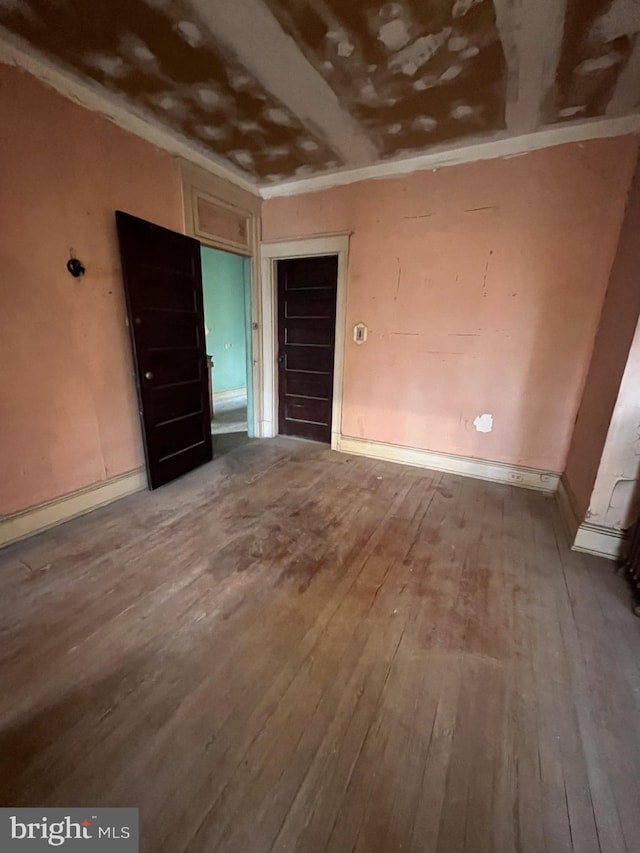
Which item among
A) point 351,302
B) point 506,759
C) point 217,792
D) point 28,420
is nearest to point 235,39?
point 351,302

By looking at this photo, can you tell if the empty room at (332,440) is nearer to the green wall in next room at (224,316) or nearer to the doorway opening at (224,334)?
the doorway opening at (224,334)

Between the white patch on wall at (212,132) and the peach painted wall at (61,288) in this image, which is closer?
the peach painted wall at (61,288)

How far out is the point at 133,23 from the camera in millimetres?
1739

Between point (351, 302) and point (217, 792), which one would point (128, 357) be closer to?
point (351, 302)

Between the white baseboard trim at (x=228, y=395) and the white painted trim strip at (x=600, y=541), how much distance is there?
17.9ft

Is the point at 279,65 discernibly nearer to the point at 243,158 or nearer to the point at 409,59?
the point at 409,59

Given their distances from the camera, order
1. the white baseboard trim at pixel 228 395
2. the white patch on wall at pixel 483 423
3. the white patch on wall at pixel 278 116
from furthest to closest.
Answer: the white baseboard trim at pixel 228 395 → the white patch on wall at pixel 483 423 → the white patch on wall at pixel 278 116

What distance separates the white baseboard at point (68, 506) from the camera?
2217 mm

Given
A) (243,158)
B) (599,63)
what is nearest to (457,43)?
(599,63)

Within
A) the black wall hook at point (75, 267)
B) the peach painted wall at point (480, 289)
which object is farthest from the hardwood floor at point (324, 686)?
the black wall hook at point (75, 267)

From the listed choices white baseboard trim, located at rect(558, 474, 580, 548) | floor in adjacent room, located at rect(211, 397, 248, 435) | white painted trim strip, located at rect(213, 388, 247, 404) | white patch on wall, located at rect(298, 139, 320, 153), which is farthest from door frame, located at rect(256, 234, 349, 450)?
white painted trim strip, located at rect(213, 388, 247, 404)

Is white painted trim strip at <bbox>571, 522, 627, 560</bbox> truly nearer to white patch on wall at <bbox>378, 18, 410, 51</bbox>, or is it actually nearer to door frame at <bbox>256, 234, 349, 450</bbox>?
door frame at <bbox>256, 234, 349, 450</bbox>

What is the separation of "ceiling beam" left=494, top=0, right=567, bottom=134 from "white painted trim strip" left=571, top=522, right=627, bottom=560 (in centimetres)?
269

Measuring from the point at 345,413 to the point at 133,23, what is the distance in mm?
3102
